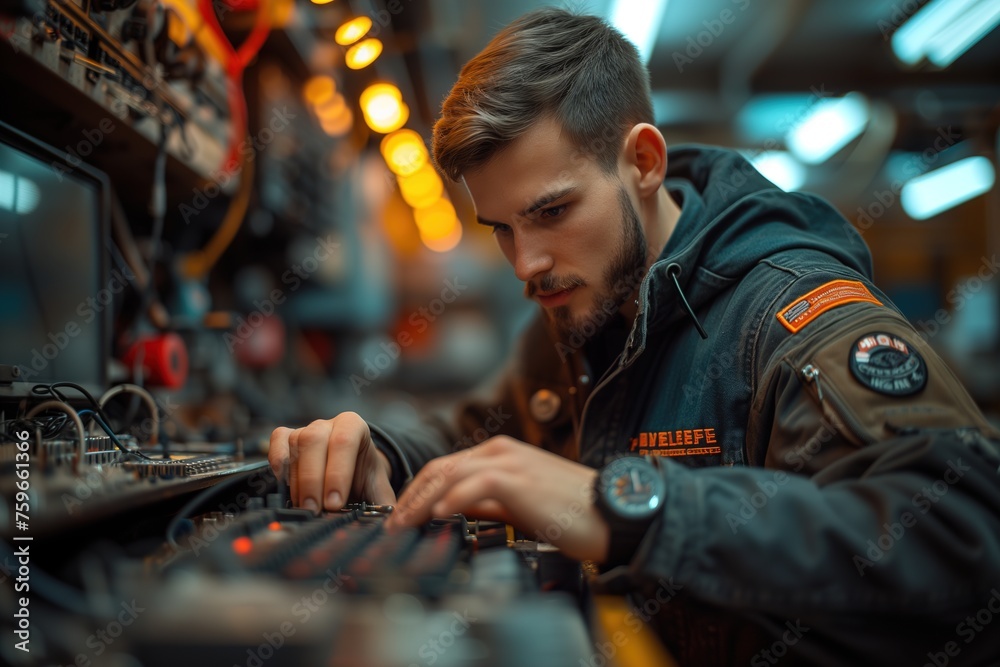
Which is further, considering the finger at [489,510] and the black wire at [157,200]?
the black wire at [157,200]

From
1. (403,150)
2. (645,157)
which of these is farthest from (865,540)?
(403,150)

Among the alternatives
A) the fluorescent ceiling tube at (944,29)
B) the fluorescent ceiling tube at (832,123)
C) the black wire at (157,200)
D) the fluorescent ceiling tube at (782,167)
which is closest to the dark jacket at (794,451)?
the black wire at (157,200)

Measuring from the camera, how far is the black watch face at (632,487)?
575 millimetres

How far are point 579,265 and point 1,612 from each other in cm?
89

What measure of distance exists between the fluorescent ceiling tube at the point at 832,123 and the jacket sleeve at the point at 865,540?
14.7ft

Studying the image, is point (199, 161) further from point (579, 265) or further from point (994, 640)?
point (994, 640)

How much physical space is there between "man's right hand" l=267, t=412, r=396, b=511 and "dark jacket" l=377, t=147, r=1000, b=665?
1.21 ft

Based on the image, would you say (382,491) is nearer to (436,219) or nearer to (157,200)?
(157,200)

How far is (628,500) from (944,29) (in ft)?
12.0

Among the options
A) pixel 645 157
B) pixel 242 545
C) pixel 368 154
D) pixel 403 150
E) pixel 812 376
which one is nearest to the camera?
pixel 242 545

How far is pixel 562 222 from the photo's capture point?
1141 millimetres

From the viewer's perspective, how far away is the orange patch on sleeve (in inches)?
33.6

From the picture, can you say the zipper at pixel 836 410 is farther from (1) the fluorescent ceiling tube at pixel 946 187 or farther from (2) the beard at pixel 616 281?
(1) the fluorescent ceiling tube at pixel 946 187

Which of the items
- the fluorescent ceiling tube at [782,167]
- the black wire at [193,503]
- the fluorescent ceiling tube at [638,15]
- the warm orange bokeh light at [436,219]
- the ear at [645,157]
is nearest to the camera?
the black wire at [193,503]
